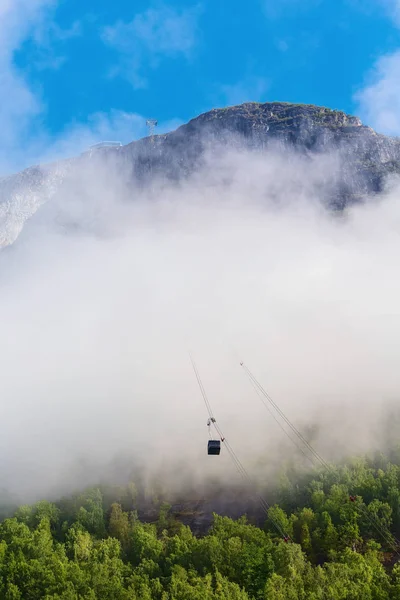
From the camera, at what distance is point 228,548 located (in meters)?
74.4

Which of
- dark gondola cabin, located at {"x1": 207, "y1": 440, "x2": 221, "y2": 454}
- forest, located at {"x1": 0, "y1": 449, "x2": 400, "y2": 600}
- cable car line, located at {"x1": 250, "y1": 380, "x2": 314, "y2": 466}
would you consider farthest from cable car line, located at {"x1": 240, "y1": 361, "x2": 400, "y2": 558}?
dark gondola cabin, located at {"x1": 207, "y1": 440, "x2": 221, "y2": 454}

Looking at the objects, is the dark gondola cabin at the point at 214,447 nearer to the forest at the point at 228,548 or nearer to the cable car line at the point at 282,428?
the forest at the point at 228,548

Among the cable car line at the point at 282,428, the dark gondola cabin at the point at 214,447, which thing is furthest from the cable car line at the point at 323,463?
the dark gondola cabin at the point at 214,447

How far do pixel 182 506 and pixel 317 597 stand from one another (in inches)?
2708

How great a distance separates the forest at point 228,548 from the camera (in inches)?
2491

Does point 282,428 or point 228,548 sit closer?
point 228,548

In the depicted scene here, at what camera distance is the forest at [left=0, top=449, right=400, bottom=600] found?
63281mm

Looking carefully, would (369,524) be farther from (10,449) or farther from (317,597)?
(10,449)

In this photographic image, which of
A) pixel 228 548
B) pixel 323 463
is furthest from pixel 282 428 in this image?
pixel 228 548

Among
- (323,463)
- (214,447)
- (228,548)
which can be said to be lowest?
(228,548)

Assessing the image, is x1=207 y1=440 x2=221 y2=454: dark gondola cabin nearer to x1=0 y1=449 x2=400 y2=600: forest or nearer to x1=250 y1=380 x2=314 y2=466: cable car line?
x1=0 y1=449 x2=400 y2=600: forest

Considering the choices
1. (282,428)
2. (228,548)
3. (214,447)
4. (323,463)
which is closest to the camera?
(228,548)

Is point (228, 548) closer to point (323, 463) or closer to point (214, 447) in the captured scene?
point (214, 447)

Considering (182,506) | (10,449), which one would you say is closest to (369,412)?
(182,506)
